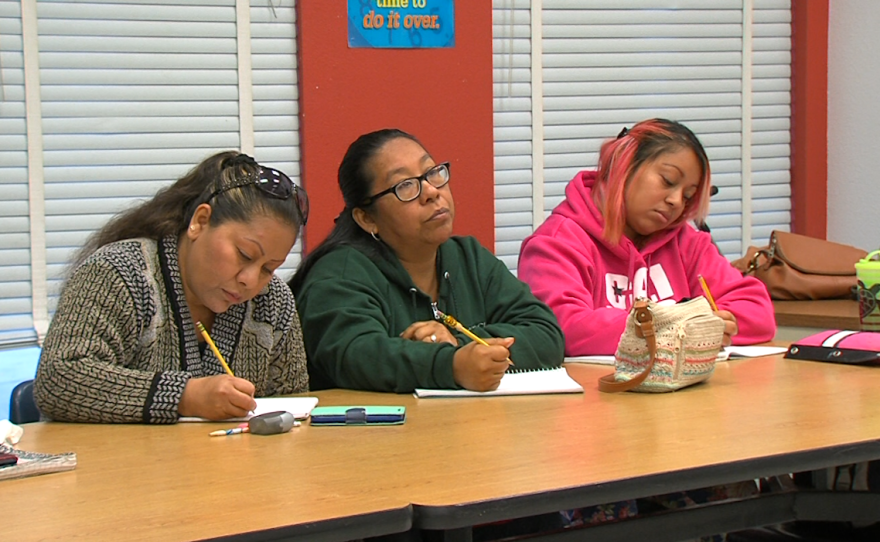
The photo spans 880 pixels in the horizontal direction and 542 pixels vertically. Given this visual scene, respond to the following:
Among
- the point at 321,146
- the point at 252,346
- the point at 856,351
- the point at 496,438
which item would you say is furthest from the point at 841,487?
the point at 321,146

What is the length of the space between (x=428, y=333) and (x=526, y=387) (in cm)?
27

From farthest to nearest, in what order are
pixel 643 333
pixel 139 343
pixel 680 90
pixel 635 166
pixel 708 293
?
pixel 680 90
pixel 635 166
pixel 708 293
pixel 643 333
pixel 139 343

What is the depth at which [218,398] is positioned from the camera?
5.99 feet

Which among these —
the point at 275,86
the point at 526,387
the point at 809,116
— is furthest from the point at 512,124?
the point at 526,387

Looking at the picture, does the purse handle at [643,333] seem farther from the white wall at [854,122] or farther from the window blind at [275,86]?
the white wall at [854,122]

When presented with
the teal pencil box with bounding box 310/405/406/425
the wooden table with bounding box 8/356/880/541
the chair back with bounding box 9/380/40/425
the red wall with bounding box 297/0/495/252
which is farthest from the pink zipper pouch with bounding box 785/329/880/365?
the red wall with bounding box 297/0/495/252

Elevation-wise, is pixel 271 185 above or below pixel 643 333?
above

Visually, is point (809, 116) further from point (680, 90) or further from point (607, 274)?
point (607, 274)

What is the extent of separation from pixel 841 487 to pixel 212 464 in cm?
143

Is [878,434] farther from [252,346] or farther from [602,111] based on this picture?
[602,111]

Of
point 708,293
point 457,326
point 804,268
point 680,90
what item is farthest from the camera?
point 680,90

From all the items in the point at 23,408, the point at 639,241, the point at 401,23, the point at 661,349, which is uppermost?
the point at 401,23

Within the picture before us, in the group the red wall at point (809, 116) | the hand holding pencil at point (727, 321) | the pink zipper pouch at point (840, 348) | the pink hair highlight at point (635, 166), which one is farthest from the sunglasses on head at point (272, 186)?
the red wall at point (809, 116)

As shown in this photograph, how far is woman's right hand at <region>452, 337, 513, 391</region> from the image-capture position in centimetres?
203
